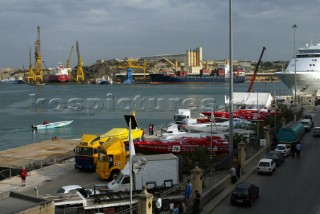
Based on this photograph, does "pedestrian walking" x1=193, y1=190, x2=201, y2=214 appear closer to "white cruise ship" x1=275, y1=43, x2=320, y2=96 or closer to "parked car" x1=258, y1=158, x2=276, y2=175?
"parked car" x1=258, y1=158, x2=276, y2=175

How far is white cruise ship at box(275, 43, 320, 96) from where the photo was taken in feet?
268

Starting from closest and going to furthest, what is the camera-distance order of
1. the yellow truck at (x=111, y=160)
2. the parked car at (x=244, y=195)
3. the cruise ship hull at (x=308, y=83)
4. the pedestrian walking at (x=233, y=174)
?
the parked car at (x=244, y=195) < the pedestrian walking at (x=233, y=174) < the yellow truck at (x=111, y=160) < the cruise ship hull at (x=308, y=83)

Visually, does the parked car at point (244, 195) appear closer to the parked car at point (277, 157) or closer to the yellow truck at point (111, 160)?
the yellow truck at point (111, 160)

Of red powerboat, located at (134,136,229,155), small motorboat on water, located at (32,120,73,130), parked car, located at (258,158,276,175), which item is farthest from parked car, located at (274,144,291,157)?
small motorboat on water, located at (32,120,73,130)

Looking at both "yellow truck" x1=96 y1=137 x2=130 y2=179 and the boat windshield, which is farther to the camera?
the boat windshield

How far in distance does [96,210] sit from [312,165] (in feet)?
44.2

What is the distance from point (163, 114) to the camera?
266 ft

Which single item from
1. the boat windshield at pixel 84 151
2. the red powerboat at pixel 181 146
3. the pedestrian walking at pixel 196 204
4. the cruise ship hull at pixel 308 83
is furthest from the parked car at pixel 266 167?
the cruise ship hull at pixel 308 83

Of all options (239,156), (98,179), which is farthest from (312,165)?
(98,179)

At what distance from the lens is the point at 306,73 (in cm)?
8194

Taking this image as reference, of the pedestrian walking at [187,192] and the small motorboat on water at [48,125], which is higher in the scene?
A: the pedestrian walking at [187,192]

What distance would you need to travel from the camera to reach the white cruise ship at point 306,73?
268 ft

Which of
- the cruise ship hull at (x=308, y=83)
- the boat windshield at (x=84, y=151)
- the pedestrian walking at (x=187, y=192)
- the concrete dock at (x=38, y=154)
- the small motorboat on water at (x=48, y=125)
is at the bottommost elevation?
the small motorboat on water at (x=48, y=125)

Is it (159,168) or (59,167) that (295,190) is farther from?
(59,167)
